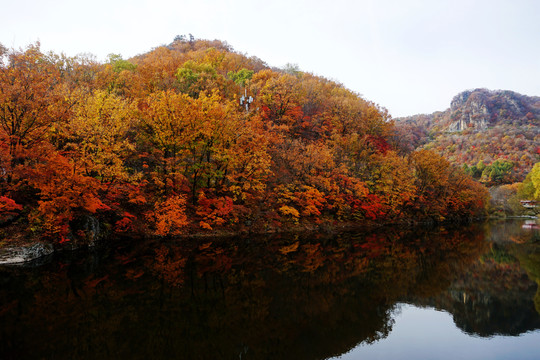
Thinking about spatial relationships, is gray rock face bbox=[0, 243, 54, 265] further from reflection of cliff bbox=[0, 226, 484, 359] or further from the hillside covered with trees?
reflection of cliff bbox=[0, 226, 484, 359]

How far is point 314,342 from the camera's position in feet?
27.9

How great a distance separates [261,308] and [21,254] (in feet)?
50.2

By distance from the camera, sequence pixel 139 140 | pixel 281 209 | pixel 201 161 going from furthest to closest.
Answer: pixel 281 209
pixel 201 161
pixel 139 140

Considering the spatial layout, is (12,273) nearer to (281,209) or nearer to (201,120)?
(201,120)

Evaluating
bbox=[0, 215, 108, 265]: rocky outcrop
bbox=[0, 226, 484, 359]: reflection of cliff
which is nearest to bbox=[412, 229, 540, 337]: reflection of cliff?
bbox=[0, 226, 484, 359]: reflection of cliff

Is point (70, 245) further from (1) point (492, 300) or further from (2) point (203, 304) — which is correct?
(1) point (492, 300)

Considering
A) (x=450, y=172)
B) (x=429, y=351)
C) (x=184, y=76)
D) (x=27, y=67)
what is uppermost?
(x=184, y=76)

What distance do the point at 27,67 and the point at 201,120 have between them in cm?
1298

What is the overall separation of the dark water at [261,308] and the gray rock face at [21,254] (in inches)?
67.2

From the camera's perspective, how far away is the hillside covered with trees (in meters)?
18.8

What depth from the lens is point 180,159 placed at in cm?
2847

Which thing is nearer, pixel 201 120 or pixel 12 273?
pixel 12 273

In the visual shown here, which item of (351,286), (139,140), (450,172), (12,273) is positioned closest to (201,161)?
(139,140)

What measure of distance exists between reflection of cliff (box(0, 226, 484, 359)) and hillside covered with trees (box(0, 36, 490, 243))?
5774 millimetres
